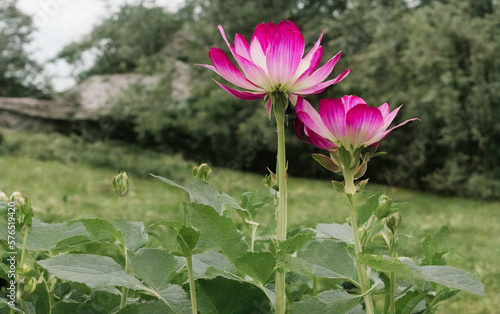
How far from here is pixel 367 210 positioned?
0.36 meters

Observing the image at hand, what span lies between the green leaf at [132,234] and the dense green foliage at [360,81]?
509 cm

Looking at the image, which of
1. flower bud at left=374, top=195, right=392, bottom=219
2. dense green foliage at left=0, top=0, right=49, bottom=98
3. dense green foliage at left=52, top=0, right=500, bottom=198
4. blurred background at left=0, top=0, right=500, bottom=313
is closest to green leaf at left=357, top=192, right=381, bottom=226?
flower bud at left=374, top=195, right=392, bottom=219

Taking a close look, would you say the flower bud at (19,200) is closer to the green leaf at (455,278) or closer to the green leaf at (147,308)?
the green leaf at (147,308)

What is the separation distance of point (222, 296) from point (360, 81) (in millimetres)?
5630

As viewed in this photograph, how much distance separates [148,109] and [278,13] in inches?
83.1

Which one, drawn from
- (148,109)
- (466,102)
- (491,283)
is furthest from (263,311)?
(148,109)

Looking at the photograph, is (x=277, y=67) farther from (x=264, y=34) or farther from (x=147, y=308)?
(x=147, y=308)

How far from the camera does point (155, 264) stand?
1.12 feet

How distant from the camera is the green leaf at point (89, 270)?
298mm

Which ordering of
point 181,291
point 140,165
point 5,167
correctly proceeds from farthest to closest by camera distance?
point 140,165, point 5,167, point 181,291

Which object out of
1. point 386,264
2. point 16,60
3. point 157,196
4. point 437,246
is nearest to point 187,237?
Answer: point 386,264

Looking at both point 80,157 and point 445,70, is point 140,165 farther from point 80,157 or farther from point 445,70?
point 445,70

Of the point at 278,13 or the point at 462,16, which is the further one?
the point at 278,13

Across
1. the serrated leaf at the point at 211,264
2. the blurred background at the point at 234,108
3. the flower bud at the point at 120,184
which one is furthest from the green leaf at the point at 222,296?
the blurred background at the point at 234,108
